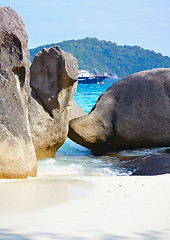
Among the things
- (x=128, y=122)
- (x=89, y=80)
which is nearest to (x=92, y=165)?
(x=128, y=122)

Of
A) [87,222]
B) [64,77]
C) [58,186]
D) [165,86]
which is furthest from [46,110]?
[87,222]

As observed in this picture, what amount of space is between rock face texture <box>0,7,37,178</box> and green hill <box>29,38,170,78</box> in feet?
229

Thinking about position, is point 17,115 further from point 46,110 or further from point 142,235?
point 142,235

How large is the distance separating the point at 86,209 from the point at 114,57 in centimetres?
7989

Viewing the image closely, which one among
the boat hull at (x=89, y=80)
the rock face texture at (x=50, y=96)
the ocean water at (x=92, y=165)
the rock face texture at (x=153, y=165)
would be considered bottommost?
the boat hull at (x=89, y=80)

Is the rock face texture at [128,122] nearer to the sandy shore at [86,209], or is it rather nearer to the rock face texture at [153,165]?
the rock face texture at [153,165]

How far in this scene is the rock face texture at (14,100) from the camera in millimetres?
4238

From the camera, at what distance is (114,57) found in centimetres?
8125

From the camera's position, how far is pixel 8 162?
13.8ft

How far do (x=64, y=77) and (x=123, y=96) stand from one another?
1.79 metres

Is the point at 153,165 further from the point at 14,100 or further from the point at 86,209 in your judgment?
the point at 86,209

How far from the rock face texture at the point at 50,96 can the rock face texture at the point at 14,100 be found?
1.55m

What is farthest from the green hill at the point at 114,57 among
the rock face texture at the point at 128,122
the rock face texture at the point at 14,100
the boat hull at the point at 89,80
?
the rock face texture at the point at 14,100

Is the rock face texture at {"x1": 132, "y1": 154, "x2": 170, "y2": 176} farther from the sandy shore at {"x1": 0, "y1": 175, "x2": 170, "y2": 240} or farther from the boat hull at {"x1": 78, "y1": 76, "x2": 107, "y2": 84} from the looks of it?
the boat hull at {"x1": 78, "y1": 76, "x2": 107, "y2": 84}
